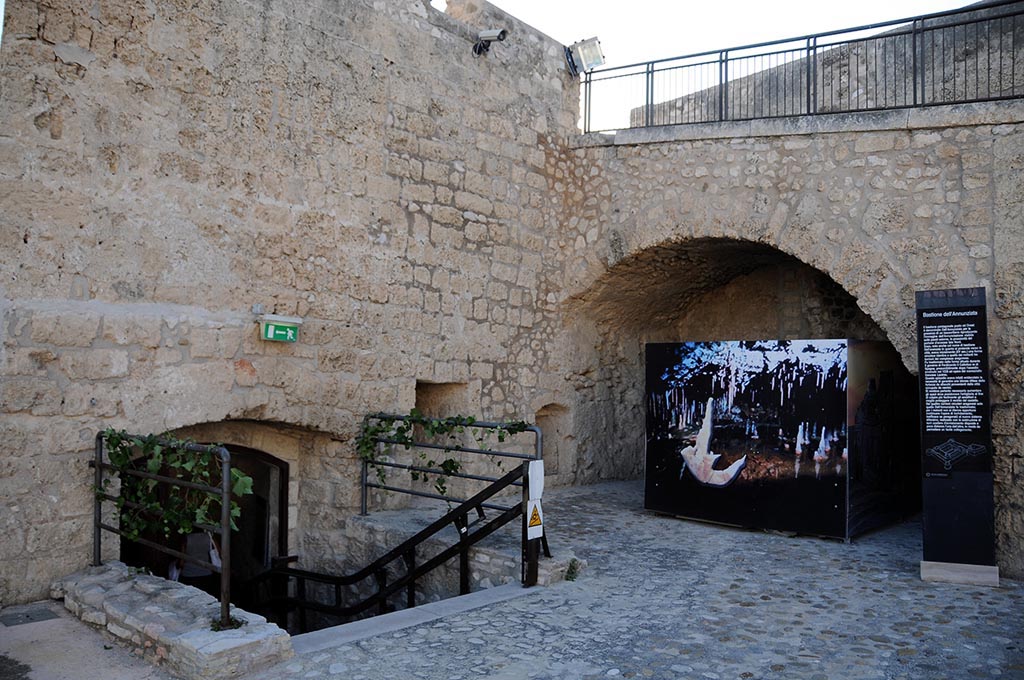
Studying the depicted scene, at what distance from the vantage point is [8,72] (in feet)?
14.1

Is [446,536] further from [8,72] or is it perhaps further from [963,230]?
[963,230]

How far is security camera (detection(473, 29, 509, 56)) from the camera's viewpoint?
6.98 meters

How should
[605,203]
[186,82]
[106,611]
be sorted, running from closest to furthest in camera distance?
[106,611] → [186,82] → [605,203]

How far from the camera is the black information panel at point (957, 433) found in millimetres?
4914

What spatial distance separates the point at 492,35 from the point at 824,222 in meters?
3.20

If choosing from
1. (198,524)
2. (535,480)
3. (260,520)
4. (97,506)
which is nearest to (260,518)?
(260,520)

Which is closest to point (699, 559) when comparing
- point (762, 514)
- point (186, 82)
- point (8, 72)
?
point (762, 514)

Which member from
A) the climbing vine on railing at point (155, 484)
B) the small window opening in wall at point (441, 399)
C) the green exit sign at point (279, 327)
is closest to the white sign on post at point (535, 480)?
the climbing vine on railing at point (155, 484)

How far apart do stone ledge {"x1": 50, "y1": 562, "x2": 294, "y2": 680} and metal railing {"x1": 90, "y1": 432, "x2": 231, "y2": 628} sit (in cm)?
16

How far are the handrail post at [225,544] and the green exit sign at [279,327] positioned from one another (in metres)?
1.93

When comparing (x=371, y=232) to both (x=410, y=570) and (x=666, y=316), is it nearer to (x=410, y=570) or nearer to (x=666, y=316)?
(x=410, y=570)

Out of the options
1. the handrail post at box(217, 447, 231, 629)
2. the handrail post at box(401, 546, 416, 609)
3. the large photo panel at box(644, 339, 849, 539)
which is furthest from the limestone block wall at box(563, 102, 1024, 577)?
the handrail post at box(217, 447, 231, 629)

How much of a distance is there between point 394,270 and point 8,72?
2.87 metres

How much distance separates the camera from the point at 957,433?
4992 millimetres
